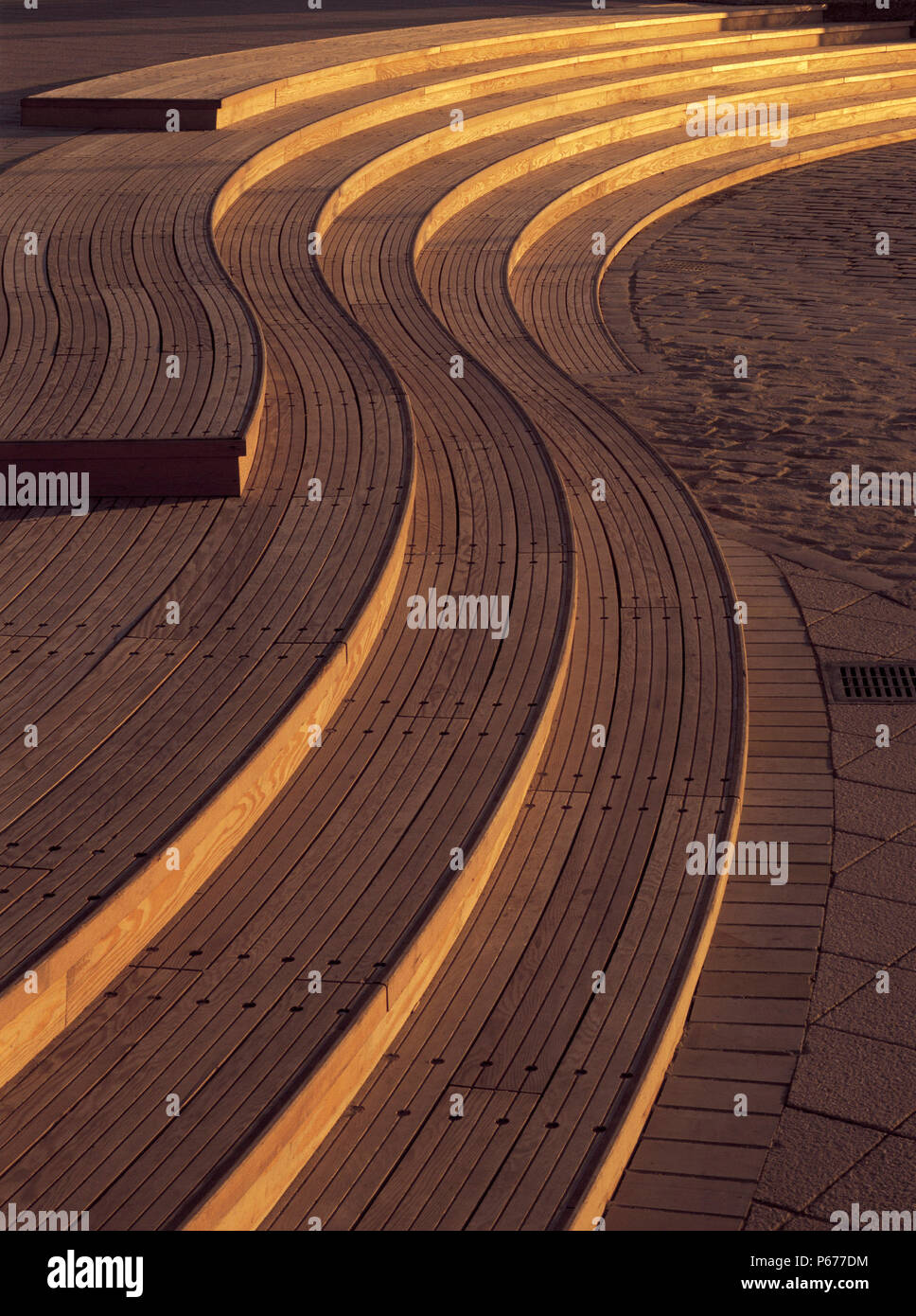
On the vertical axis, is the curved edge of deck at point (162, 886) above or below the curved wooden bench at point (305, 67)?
below

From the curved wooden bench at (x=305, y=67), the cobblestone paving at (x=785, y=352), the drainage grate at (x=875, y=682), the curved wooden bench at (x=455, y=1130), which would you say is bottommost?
the curved wooden bench at (x=455, y=1130)

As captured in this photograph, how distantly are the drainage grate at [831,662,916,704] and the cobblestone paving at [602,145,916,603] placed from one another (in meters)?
0.64

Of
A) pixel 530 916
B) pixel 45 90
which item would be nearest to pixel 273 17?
pixel 45 90

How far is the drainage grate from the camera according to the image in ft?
17.6

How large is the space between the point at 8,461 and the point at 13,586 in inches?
28.1

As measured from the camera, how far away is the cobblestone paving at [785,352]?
7.07 meters

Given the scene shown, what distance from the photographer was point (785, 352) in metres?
9.15

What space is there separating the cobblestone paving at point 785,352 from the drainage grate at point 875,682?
0.64 metres

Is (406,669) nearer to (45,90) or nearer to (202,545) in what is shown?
(202,545)

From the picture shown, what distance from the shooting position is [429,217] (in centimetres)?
972

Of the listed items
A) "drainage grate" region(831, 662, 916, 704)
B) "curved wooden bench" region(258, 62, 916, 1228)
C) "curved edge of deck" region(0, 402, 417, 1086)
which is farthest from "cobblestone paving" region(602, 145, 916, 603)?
"curved wooden bench" region(258, 62, 916, 1228)

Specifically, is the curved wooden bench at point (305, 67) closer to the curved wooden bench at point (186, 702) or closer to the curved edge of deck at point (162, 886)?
the curved wooden bench at point (186, 702)

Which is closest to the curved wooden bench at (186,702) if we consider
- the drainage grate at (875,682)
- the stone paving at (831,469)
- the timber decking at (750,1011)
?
the timber decking at (750,1011)

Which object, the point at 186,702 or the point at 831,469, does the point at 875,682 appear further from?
the point at 186,702
